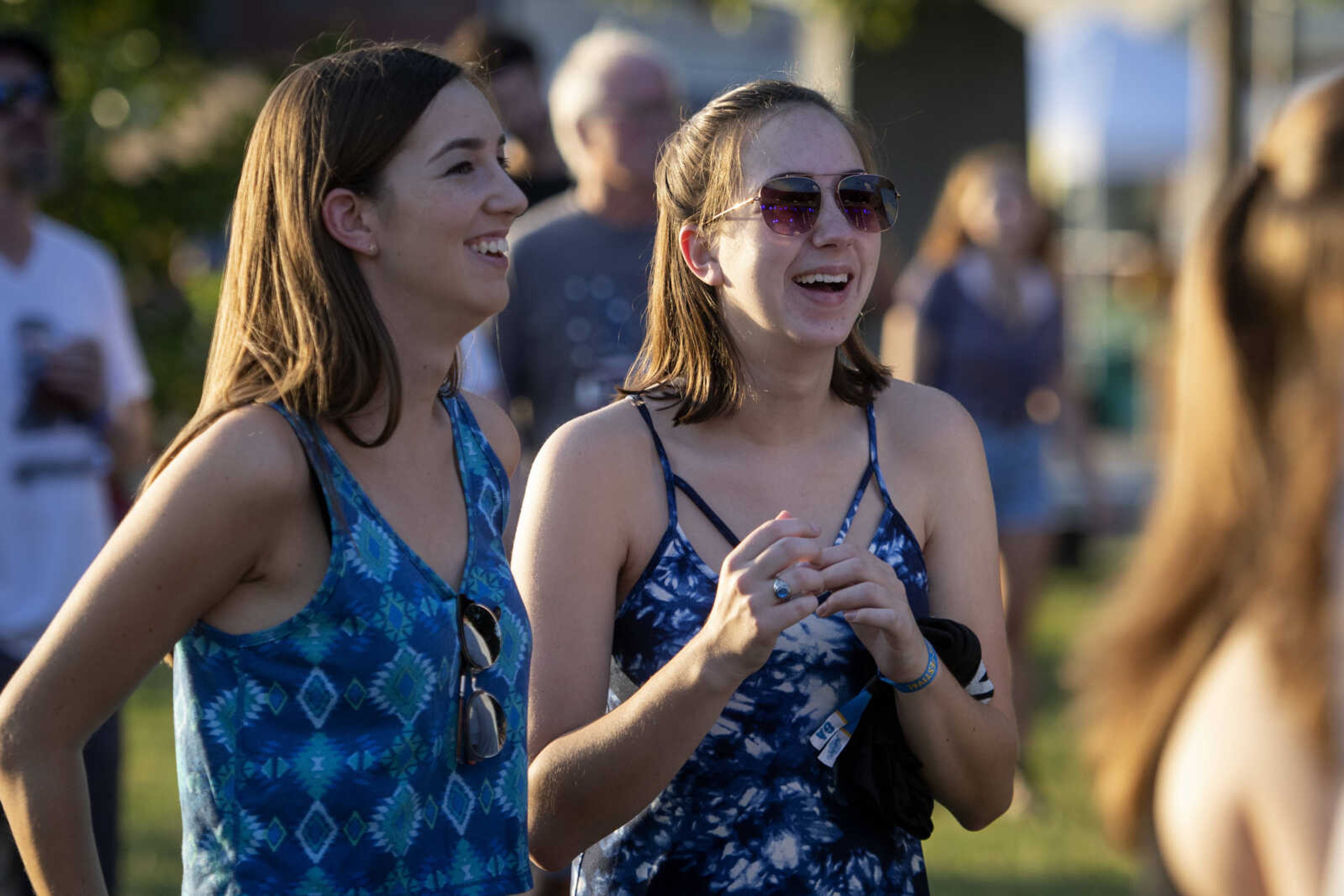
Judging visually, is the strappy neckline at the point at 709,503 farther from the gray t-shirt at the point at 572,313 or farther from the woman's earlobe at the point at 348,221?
the gray t-shirt at the point at 572,313

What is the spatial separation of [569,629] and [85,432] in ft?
7.26

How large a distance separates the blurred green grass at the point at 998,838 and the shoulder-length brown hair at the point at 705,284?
2012mm

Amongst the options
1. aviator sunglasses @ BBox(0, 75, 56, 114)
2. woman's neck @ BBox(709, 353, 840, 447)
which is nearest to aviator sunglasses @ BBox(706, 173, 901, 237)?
woman's neck @ BBox(709, 353, 840, 447)

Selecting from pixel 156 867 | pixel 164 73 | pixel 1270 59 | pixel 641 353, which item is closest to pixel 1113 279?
pixel 1270 59

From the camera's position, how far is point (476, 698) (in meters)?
2.16

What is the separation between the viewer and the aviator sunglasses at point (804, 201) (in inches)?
95.1

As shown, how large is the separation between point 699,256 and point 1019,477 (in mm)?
4108

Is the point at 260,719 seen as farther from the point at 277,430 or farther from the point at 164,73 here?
the point at 164,73

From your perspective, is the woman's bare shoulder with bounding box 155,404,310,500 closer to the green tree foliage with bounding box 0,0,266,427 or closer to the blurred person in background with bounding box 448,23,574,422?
the blurred person in background with bounding box 448,23,574,422

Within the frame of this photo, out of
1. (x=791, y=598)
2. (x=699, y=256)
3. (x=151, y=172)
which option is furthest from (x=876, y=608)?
(x=151, y=172)

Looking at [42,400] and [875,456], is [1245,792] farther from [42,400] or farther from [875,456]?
[42,400]

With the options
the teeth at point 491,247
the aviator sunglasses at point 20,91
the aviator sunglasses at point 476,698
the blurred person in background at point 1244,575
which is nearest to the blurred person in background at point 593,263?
the aviator sunglasses at point 20,91

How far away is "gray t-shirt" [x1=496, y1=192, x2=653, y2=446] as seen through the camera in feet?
13.4

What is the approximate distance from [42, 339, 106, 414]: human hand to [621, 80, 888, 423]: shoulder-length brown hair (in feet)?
6.17
